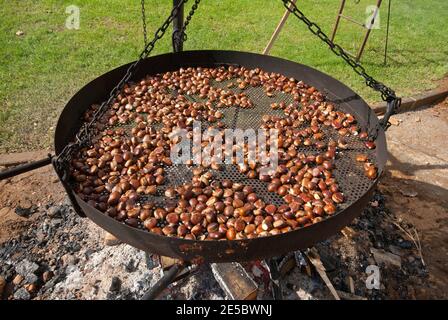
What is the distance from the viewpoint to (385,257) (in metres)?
2.48

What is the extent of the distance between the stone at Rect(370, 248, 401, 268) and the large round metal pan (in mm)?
874

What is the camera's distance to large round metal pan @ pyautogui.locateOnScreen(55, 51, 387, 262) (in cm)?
139

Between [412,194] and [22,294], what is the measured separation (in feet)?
10.2

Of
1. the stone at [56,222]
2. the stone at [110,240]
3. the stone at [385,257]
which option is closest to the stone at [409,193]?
the stone at [385,257]

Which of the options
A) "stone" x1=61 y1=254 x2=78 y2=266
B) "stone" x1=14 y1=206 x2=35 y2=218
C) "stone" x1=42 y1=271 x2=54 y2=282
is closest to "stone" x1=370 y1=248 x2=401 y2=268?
"stone" x1=61 y1=254 x2=78 y2=266

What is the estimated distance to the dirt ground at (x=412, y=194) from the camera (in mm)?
2523

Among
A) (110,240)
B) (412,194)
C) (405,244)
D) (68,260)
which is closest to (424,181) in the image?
(412,194)

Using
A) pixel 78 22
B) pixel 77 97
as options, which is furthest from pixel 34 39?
pixel 77 97

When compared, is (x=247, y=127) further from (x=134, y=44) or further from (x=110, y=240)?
(x=134, y=44)

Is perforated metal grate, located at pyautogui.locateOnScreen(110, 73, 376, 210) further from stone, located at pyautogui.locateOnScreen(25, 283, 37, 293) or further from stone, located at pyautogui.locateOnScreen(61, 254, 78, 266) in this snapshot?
stone, located at pyautogui.locateOnScreen(25, 283, 37, 293)

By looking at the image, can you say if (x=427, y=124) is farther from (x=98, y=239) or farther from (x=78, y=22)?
(x=78, y=22)

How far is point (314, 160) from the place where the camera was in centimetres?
196
